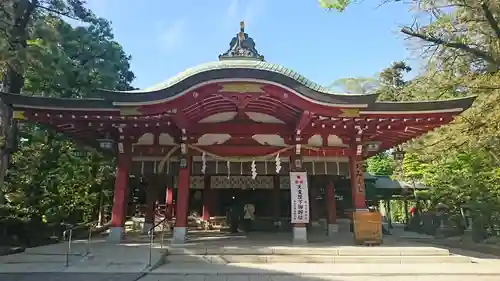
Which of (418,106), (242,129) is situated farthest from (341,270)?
(242,129)

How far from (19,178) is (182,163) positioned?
5.91 metres

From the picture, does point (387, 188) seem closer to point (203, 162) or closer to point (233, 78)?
point (203, 162)

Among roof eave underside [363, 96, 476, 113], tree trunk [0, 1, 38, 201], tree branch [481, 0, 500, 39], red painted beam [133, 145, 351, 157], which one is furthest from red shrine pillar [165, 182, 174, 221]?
tree branch [481, 0, 500, 39]

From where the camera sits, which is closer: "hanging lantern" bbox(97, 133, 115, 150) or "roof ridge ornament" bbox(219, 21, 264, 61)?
"hanging lantern" bbox(97, 133, 115, 150)

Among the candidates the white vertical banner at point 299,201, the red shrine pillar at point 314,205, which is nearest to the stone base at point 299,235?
the white vertical banner at point 299,201

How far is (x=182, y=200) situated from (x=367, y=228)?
5122 mm

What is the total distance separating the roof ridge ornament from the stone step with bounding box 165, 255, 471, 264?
760 centimetres

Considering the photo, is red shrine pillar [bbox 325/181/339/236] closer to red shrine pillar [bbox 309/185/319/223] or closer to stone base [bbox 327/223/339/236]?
stone base [bbox 327/223/339/236]

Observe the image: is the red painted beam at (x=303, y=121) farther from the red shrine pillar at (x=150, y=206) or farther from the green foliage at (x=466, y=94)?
the red shrine pillar at (x=150, y=206)

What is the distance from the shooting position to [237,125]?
458 inches

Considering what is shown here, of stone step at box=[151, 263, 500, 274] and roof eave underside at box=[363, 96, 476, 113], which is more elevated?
roof eave underside at box=[363, 96, 476, 113]

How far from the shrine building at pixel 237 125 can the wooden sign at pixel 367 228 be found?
60 cm

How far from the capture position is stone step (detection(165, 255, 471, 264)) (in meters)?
8.85

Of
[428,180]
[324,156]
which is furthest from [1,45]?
[428,180]
